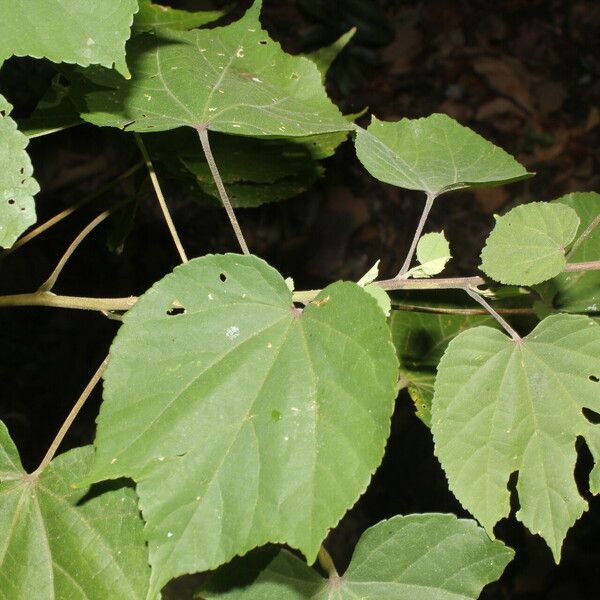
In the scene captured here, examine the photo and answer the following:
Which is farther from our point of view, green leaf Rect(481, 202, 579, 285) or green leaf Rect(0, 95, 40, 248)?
green leaf Rect(481, 202, 579, 285)

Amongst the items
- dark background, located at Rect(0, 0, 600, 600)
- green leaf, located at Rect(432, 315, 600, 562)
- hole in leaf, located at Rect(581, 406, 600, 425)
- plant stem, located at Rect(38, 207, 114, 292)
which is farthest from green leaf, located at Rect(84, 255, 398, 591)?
dark background, located at Rect(0, 0, 600, 600)

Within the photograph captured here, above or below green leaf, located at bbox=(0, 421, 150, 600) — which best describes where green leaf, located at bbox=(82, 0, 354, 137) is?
above

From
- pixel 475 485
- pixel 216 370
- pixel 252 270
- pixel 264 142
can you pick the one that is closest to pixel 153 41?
pixel 264 142

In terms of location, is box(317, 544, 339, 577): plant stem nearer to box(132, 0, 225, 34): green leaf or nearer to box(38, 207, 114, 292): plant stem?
box(38, 207, 114, 292): plant stem

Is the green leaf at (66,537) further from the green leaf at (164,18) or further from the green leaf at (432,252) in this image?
the green leaf at (164,18)

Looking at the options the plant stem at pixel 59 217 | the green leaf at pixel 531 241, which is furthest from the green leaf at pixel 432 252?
the plant stem at pixel 59 217

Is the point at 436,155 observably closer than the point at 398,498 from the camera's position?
Yes

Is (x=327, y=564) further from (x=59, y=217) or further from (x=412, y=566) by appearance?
(x=59, y=217)

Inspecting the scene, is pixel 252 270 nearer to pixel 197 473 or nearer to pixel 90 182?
pixel 197 473
